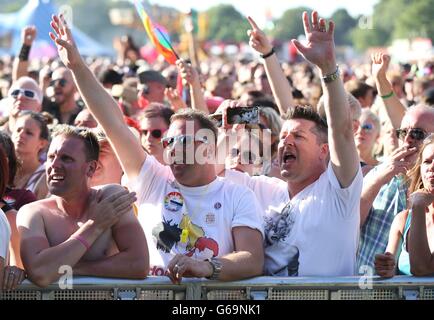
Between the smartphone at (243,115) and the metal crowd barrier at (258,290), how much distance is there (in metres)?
1.65

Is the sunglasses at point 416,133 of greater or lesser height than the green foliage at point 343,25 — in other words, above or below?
below

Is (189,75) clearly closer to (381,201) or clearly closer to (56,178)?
(381,201)

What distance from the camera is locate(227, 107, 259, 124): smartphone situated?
19.2 ft

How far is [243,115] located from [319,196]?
36.7 inches

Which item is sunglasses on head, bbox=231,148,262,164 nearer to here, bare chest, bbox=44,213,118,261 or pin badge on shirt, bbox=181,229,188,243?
pin badge on shirt, bbox=181,229,188,243

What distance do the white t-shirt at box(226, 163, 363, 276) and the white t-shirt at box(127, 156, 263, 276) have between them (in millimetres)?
177

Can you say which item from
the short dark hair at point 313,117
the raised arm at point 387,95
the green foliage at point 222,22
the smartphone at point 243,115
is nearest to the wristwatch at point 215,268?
the short dark hair at point 313,117

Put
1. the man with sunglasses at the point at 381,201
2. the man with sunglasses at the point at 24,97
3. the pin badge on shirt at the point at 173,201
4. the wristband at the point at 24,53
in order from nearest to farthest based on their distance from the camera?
the pin badge on shirt at the point at 173,201 < the man with sunglasses at the point at 381,201 < the man with sunglasses at the point at 24,97 < the wristband at the point at 24,53

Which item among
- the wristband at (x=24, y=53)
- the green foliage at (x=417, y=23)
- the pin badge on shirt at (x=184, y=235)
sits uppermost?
the green foliage at (x=417, y=23)

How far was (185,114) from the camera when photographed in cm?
524

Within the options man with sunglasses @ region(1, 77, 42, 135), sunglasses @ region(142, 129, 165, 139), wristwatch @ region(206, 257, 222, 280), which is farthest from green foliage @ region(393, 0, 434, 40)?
wristwatch @ region(206, 257, 222, 280)

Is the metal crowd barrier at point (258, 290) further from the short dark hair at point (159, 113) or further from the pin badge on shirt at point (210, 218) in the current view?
the short dark hair at point (159, 113)

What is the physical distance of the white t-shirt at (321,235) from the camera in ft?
16.4

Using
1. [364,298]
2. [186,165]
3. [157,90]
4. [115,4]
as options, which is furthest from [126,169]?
[115,4]
